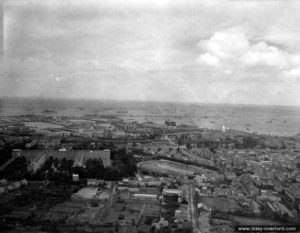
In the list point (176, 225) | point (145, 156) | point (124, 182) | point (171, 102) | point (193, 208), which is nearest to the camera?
point (176, 225)

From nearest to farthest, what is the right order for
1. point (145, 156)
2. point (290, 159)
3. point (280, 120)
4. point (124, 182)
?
point (124, 182) → point (290, 159) → point (145, 156) → point (280, 120)

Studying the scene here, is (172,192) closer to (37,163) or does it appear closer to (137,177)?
(137,177)

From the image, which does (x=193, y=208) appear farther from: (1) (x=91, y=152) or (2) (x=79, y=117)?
(2) (x=79, y=117)

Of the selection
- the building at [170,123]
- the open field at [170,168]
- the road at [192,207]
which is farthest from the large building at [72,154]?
the building at [170,123]

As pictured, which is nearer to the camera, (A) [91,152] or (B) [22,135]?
(A) [91,152]

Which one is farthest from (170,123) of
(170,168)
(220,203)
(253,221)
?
(253,221)

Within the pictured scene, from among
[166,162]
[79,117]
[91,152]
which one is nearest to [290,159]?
[166,162]

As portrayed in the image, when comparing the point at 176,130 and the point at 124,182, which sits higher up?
the point at 176,130
